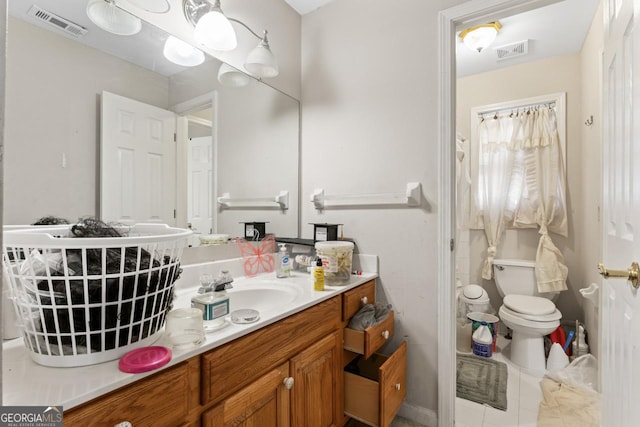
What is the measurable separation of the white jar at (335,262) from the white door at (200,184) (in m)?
0.57

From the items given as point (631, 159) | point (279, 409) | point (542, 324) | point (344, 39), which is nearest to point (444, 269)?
point (631, 159)

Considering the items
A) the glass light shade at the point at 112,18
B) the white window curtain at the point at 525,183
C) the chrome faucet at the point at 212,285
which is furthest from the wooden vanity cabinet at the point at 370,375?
the white window curtain at the point at 525,183

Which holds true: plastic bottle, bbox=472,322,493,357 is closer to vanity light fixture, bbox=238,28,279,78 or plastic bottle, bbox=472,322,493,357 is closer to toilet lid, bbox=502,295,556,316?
toilet lid, bbox=502,295,556,316

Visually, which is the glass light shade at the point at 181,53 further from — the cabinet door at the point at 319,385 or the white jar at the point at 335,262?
the cabinet door at the point at 319,385

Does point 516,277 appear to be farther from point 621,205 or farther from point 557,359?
point 621,205

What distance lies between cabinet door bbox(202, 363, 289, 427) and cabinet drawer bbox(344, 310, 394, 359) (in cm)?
41

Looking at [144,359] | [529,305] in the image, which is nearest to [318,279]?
[144,359]

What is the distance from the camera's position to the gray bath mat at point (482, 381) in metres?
1.81

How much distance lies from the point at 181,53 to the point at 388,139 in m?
Result: 1.08

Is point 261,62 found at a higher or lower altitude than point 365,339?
higher

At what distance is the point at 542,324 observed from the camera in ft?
6.77

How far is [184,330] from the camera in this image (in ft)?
2.50

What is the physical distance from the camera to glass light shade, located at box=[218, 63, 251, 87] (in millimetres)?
1536

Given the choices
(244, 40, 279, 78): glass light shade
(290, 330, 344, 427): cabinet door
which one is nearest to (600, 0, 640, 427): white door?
(290, 330, 344, 427): cabinet door
